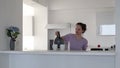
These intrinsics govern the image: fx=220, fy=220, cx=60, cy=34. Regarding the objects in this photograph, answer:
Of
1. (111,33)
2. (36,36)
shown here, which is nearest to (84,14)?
(111,33)

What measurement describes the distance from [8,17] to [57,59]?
1.02 m

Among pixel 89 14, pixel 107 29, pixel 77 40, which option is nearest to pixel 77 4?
pixel 89 14

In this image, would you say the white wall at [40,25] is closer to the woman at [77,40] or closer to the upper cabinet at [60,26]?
the upper cabinet at [60,26]

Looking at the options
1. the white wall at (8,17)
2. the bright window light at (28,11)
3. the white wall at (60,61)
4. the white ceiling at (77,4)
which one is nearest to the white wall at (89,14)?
the white ceiling at (77,4)

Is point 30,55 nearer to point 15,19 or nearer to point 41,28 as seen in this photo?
point 15,19

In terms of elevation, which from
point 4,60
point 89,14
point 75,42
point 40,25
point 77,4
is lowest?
point 4,60

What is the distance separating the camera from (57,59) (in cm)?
309

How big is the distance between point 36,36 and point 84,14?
144 centimetres

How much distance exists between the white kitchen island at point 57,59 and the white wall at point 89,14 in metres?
2.99

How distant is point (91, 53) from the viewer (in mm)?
2820

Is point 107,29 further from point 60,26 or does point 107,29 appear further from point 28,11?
point 28,11

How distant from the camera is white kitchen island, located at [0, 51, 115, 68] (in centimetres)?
288

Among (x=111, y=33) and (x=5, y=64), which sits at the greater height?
(x=111, y=33)

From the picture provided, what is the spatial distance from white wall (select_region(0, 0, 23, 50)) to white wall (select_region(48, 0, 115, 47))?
243cm
